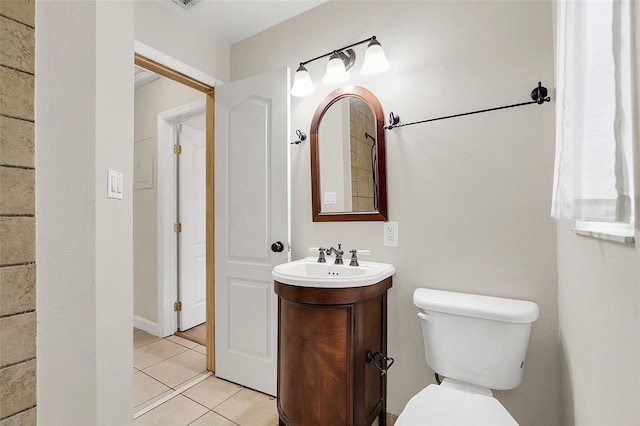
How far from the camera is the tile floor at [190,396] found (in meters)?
1.77

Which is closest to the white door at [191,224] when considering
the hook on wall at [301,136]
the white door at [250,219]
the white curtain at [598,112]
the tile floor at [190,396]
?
the tile floor at [190,396]

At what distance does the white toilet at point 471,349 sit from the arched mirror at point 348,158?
2.05 ft

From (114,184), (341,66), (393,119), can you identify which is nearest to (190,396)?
(114,184)

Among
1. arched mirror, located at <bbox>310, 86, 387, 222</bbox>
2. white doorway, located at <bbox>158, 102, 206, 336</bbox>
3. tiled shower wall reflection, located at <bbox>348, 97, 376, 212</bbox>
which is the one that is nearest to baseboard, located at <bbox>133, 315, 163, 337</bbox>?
white doorway, located at <bbox>158, 102, 206, 336</bbox>

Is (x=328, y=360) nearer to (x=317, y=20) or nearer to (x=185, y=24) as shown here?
(x=317, y=20)

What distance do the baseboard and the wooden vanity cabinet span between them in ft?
6.51

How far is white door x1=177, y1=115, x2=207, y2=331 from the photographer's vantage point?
3068 millimetres

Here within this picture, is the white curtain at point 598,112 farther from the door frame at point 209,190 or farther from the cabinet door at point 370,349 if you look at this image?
the door frame at point 209,190

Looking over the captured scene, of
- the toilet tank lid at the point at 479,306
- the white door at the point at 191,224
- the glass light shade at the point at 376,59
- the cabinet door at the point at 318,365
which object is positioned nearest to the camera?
the toilet tank lid at the point at 479,306

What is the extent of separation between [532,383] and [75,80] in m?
2.21

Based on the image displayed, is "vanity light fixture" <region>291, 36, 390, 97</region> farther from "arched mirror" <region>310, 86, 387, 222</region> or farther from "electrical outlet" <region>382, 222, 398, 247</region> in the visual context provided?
"electrical outlet" <region>382, 222, 398, 247</region>

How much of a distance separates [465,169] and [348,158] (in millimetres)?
645

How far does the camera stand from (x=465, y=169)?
5.10 ft

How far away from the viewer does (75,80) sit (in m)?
1.06
